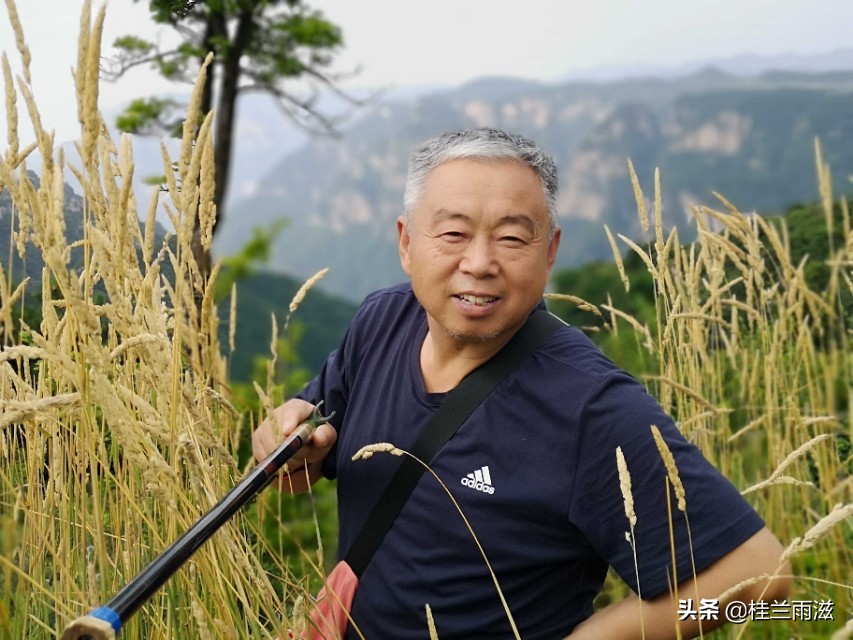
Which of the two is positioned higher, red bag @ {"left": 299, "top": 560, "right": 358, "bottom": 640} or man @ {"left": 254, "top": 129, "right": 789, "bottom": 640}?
man @ {"left": 254, "top": 129, "right": 789, "bottom": 640}

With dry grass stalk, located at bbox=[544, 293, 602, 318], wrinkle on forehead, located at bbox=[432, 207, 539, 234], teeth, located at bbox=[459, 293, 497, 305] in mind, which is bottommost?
dry grass stalk, located at bbox=[544, 293, 602, 318]

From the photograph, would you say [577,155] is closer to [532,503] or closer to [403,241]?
[403,241]

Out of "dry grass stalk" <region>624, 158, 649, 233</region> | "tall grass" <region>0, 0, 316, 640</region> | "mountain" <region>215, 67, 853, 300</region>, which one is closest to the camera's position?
"tall grass" <region>0, 0, 316, 640</region>

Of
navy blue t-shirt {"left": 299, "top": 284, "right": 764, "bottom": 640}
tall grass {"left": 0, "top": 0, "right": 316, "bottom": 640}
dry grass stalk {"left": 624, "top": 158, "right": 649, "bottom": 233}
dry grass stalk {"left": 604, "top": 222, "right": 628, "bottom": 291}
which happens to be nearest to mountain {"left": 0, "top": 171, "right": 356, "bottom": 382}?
dry grass stalk {"left": 604, "top": 222, "right": 628, "bottom": 291}

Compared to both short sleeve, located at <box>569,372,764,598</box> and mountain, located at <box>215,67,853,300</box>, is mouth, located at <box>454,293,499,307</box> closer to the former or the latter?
short sleeve, located at <box>569,372,764,598</box>

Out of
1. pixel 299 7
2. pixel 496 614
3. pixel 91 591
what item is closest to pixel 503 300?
pixel 496 614

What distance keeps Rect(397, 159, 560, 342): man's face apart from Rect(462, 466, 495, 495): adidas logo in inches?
8.9

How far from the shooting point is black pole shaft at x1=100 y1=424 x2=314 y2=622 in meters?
0.89

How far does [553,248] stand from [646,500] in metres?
0.50

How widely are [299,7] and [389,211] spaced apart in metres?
116

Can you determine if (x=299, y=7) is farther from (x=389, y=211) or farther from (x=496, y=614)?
(x=389, y=211)

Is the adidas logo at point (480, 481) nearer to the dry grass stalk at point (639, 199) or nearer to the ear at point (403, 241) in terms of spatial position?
the ear at point (403, 241)

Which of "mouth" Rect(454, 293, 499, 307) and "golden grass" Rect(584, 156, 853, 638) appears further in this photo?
"golden grass" Rect(584, 156, 853, 638)

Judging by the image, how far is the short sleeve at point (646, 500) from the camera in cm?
126
